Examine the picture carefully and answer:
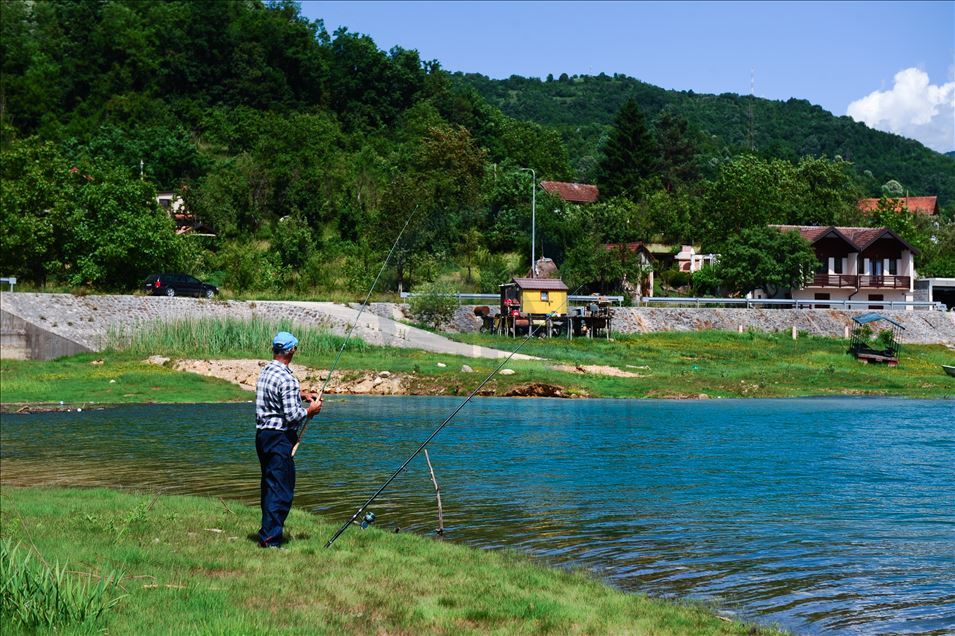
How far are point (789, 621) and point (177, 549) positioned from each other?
5400 millimetres

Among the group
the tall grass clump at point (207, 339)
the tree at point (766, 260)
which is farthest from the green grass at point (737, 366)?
the tree at point (766, 260)

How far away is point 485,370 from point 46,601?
1189 inches

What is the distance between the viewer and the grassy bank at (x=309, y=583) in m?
6.61

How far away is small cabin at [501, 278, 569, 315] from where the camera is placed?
51.2m

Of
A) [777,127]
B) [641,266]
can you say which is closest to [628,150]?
[641,266]

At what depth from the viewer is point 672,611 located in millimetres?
7746

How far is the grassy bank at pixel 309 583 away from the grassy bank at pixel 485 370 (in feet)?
69.4

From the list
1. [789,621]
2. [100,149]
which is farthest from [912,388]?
[100,149]

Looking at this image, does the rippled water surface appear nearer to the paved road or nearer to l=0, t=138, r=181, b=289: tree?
the paved road

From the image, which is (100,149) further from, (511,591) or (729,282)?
(511,591)

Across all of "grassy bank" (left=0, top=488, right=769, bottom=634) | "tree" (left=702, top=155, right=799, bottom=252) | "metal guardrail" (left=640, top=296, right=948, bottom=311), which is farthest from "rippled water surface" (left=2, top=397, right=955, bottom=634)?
"tree" (left=702, top=155, right=799, bottom=252)

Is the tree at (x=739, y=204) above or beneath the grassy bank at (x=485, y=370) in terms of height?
above

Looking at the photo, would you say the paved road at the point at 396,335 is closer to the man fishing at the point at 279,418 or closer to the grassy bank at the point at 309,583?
the grassy bank at the point at 309,583

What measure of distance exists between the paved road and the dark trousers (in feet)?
100
